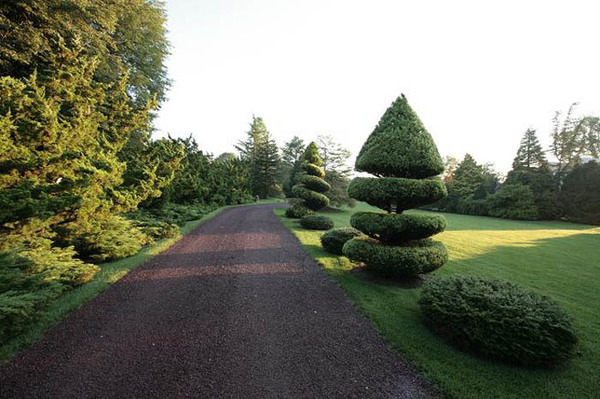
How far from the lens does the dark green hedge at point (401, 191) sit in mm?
6402

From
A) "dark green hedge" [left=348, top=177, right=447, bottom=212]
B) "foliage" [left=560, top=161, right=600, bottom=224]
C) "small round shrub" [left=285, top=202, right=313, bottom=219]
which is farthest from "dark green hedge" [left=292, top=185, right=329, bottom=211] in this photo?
"foliage" [left=560, top=161, right=600, bottom=224]

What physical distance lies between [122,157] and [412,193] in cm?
1614

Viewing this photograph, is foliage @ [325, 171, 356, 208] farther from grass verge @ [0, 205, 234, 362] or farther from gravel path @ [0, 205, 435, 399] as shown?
gravel path @ [0, 205, 435, 399]

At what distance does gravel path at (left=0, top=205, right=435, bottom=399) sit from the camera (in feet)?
10.4

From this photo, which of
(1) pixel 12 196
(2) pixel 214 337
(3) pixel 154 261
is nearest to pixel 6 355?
(2) pixel 214 337

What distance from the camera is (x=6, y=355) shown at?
11.7ft

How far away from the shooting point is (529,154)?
3647cm

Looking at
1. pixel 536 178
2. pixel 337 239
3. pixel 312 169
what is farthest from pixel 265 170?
pixel 536 178

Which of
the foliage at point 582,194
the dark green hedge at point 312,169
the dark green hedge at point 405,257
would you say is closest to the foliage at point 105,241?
the dark green hedge at point 405,257

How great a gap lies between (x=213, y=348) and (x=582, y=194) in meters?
39.3

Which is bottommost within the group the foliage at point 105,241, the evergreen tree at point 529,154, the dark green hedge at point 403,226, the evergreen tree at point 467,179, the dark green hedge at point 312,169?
the foliage at point 105,241

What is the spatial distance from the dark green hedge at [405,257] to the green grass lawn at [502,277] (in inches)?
22.7

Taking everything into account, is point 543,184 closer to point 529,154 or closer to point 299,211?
point 529,154

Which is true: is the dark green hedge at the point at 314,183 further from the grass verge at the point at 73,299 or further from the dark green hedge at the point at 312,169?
the grass verge at the point at 73,299
